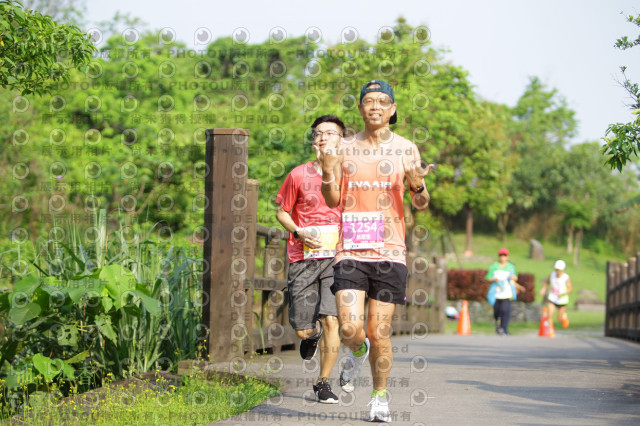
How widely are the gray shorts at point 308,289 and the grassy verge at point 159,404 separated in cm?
55

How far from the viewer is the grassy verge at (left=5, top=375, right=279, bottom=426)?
4934mm

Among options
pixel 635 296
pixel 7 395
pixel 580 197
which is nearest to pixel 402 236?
pixel 7 395

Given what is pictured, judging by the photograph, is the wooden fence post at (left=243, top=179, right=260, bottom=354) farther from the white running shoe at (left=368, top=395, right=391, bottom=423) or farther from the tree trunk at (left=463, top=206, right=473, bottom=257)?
the tree trunk at (left=463, top=206, right=473, bottom=257)

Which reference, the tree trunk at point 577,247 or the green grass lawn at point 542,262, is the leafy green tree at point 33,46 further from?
the tree trunk at point 577,247

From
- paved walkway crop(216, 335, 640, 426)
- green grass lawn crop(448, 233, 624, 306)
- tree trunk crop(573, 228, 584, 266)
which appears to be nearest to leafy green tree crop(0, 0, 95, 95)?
paved walkway crop(216, 335, 640, 426)

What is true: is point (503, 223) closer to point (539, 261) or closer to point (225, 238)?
point (539, 261)

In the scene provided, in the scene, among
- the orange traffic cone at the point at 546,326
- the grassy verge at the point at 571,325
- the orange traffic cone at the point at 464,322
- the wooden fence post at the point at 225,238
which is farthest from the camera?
the grassy verge at the point at 571,325

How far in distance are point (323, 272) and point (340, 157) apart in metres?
1.72

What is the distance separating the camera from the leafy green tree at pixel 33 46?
596cm

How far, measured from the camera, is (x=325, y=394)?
5531mm

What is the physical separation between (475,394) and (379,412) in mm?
1447

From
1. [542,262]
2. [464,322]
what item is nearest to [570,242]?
[542,262]

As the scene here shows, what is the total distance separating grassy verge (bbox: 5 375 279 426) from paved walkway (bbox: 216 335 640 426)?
0.59 feet

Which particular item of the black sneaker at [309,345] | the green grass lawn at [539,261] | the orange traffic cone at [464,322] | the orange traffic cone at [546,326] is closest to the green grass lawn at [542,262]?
the green grass lawn at [539,261]
